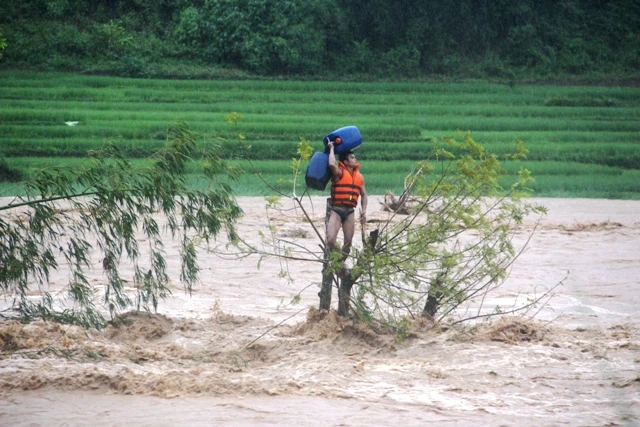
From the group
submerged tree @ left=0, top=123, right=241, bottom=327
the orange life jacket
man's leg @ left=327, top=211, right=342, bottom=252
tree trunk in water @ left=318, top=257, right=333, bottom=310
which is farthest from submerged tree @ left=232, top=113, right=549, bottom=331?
submerged tree @ left=0, top=123, right=241, bottom=327

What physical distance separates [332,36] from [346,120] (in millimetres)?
3403

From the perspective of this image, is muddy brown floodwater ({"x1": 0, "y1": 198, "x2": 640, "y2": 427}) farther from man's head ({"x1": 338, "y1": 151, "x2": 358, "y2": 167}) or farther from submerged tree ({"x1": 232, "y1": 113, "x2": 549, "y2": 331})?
man's head ({"x1": 338, "y1": 151, "x2": 358, "y2": 167})

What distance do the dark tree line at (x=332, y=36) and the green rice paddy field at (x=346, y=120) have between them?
29.0 inches

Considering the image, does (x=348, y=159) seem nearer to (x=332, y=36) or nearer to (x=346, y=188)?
(x=346, y=188)

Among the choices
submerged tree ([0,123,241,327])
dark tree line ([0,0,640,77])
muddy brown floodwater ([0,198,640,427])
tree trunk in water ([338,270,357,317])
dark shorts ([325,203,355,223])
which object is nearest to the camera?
muddy brown floodwater ([0,198,640,427])

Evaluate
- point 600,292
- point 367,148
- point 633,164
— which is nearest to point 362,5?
point 367,148

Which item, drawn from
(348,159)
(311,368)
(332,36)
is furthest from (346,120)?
(311,368)

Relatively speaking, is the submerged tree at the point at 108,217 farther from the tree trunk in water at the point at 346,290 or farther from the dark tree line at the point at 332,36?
the dark tree line at the point at 332,36

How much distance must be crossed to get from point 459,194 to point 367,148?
34.0 ft

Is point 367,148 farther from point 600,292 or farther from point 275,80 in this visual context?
point 600,292

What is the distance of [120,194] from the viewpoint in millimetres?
6066

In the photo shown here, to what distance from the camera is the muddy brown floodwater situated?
15.5 feet

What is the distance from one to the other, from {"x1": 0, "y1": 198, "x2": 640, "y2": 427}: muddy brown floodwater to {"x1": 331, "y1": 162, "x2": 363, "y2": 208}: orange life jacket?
81 centimetres

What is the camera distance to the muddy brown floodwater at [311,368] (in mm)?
4727
